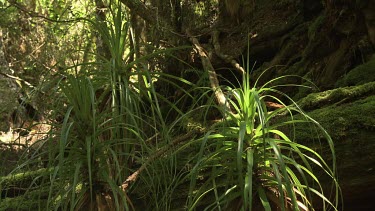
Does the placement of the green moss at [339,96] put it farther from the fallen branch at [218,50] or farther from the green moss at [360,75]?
the fallen branch at [218,50]

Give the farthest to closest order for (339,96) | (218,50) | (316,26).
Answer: (218,50) < (316,26) < (339,96)

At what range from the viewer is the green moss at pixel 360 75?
137 inches

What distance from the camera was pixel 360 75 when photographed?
3.57 metres

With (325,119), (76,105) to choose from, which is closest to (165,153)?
(76,105)

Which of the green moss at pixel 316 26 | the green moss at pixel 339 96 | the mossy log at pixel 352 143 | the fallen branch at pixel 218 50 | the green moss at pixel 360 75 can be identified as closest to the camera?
the mossy log at pixel 352 143

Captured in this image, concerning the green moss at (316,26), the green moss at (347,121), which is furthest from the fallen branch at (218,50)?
the green moss at (347,121)

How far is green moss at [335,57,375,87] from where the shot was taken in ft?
11.4

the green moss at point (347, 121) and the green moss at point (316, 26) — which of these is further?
the green moss at point (316, 26)

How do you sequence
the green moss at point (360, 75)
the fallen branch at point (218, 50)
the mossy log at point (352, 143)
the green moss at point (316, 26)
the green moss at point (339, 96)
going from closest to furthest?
the mossy log at point (352, 143) → the green moss at point (339, 96) → the green moss at point (360, 75) → the green moss at point (316, 26) → the fallen branch at point (218, 50)

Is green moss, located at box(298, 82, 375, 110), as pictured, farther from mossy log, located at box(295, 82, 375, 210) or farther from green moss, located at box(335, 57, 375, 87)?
green moss, located at box(335, 57, 375, 87)

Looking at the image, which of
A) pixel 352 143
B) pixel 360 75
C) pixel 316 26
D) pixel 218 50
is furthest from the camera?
pixel 218 50

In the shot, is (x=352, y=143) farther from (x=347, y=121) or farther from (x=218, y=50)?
(x=218, y=50)

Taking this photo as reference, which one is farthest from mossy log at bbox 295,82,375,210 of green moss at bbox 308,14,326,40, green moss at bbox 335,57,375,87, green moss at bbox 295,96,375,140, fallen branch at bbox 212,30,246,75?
fallen branch at bbox 212,30,246,75

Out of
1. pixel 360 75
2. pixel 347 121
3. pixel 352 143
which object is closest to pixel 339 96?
Answer: pixel 347 121
